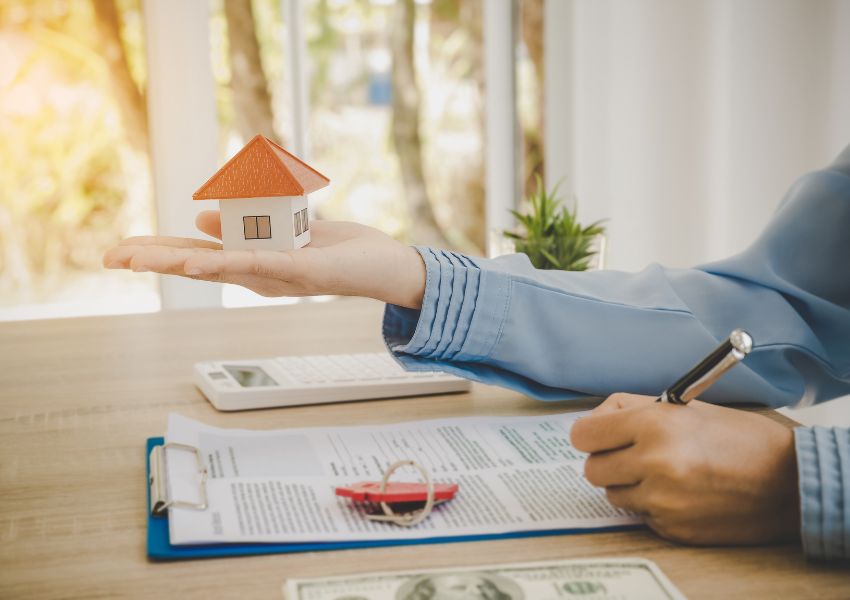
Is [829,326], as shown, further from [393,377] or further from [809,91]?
[809,91]

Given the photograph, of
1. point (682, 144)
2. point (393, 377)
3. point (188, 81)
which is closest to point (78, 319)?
point (393, 377)

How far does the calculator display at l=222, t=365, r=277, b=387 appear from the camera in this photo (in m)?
0.99

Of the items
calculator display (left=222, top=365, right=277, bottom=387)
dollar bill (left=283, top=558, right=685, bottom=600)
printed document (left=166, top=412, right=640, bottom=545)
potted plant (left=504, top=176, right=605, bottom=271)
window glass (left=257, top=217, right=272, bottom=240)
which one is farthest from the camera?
potted plant (left=504, top=176, right=605, bottom=271)

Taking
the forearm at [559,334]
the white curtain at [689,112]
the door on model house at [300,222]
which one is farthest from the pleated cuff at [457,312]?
the white curtain at [689,112]

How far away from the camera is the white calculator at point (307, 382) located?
963 millimetres

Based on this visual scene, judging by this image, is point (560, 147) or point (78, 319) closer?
point (78, 319)

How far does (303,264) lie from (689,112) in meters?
1.64

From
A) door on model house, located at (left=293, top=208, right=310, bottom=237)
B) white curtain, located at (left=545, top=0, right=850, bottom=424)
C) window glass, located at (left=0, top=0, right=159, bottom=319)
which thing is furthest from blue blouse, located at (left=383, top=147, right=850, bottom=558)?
window glass, located at (left=0, top=0, right=159, bottom=319)

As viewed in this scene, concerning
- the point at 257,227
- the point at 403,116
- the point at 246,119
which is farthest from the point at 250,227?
the point at 403,116

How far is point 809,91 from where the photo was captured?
1827 mm

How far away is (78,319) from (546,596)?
1.15 meters

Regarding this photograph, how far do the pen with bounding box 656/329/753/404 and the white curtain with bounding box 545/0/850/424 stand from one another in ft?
4.21

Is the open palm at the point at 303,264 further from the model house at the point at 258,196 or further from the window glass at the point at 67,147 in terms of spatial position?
the window glass at the point at 67,147

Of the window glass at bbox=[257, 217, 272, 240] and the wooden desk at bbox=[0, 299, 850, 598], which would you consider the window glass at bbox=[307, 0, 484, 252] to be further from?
the window glass at bbox=[257, 217, 272, 240]
